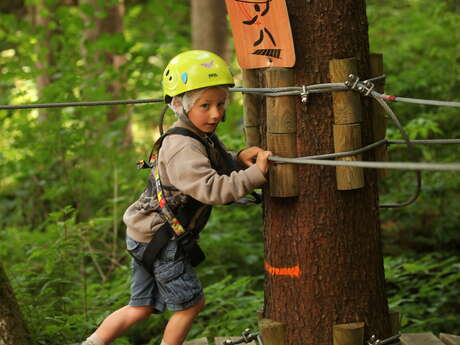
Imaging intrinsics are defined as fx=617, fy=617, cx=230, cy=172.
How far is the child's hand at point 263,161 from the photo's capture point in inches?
99.9

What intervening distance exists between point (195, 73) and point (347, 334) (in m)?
1.27

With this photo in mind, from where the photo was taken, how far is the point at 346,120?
8.23 ft

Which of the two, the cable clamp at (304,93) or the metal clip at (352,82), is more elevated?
the metal clip at (352,82)

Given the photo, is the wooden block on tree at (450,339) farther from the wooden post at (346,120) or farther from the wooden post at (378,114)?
the wooden post at (346,120)

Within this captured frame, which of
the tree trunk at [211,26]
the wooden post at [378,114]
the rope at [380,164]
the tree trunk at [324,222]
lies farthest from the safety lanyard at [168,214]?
the tree trunk at [211,26]

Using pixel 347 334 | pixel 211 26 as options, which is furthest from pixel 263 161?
pixel 211 26

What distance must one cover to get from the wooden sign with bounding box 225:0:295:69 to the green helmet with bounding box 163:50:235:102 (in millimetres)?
119

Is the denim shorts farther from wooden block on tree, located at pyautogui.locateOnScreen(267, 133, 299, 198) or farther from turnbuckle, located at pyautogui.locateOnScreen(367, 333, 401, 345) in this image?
turnbuckle, located at pyautogui.locateOnScreen(367, 333, 401, 345)

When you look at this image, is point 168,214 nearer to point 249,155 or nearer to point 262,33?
point 249,155

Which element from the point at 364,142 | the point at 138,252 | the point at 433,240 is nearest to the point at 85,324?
the point at 138,252

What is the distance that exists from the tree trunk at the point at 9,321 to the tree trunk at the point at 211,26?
4444 millimetres

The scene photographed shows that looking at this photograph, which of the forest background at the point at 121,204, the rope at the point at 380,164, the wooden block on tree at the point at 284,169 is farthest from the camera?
the forest background at the point at 121,204

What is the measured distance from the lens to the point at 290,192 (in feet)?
8.45

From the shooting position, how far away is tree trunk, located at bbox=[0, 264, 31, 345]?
10.4ft
